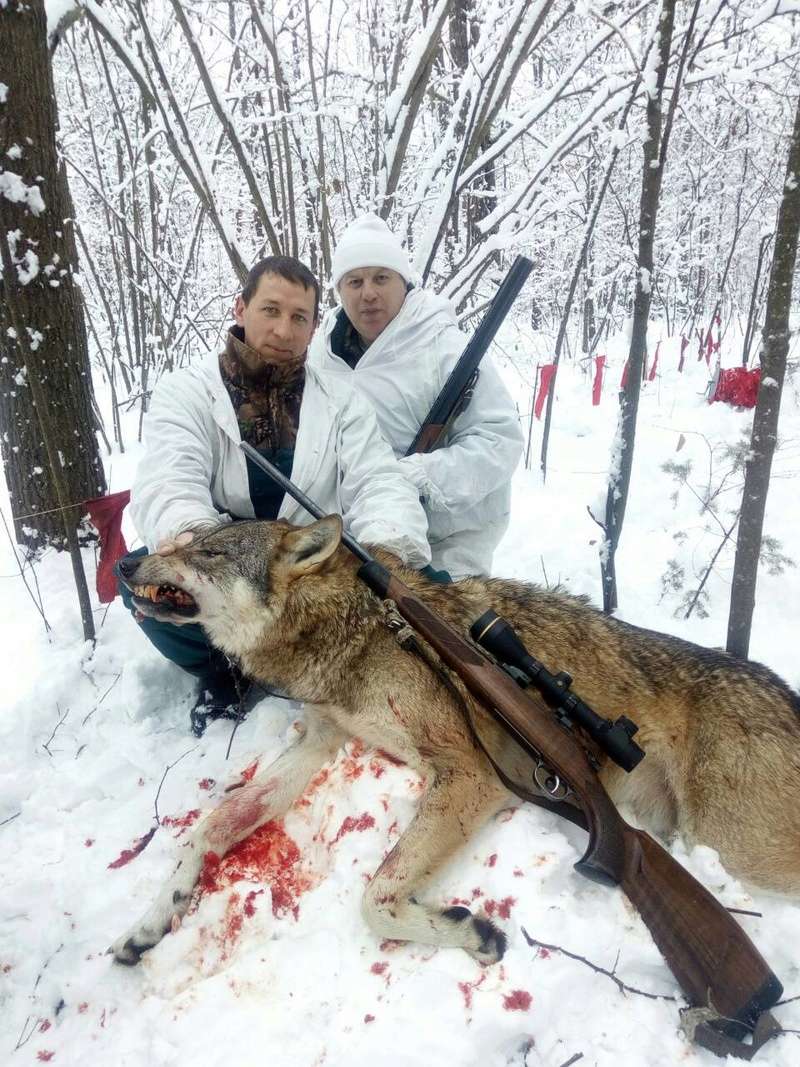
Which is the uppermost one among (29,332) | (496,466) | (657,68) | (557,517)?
(657,68)

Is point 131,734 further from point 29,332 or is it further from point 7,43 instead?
point 7,43

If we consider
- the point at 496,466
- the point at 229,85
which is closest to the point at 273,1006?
the point at 496,466

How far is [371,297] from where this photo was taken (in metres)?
4.16

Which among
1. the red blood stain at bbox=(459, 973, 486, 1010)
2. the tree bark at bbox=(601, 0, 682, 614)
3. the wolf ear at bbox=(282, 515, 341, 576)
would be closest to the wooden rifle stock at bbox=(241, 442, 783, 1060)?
the wolf ear at bbox=(282, 515, 341, 576)

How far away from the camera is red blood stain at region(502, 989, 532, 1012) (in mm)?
1864

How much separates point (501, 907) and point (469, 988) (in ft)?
0.94

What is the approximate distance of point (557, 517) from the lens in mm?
7336

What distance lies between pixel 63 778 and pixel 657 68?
5.49 metres

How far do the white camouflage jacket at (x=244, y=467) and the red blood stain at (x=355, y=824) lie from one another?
1.23m

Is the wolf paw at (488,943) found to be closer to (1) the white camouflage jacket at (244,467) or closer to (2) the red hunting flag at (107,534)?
(1) the white camouflage jacket at (244,467)

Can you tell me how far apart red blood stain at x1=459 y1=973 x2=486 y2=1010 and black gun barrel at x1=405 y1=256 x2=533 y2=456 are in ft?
9.62

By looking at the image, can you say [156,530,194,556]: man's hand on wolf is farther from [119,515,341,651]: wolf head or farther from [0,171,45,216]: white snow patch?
[0,171,45,216]: white snow patch

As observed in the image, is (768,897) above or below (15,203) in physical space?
below

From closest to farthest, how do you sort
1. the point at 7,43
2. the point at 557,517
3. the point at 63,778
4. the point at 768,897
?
the point at 768,897
the point at 63,778
the point at 7,43
the point at 557,517
